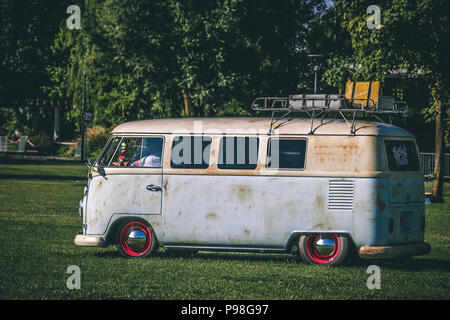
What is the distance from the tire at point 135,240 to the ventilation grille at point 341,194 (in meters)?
2.80

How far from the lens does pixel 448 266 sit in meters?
13.1

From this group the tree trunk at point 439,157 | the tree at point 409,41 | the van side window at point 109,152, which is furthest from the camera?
the tree trunk at point 439,157

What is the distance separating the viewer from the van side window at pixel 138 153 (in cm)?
1318

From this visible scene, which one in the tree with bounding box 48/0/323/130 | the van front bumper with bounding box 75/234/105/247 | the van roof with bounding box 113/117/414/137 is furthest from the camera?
the tree with bounding box 48/0/323/130

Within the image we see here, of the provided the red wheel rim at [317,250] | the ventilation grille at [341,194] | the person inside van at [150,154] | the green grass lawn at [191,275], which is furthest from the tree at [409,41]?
the red wheel rim at [317,250]

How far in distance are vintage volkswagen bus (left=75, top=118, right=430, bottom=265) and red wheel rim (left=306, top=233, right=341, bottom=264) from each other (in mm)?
15

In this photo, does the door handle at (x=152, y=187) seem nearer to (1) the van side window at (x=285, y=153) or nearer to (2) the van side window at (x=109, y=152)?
(2) the van side window at (x=109, y=152)

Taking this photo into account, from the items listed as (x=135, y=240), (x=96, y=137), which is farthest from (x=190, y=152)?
(x=96, y=137)

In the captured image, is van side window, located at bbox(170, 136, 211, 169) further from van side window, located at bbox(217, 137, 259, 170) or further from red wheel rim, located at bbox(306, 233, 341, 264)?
red wheel rim, located at bbox(306, 233, 341, 264)

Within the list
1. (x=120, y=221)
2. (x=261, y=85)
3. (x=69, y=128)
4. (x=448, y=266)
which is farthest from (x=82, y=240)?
(x=69, y=128)

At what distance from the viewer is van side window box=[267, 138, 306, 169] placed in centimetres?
1252

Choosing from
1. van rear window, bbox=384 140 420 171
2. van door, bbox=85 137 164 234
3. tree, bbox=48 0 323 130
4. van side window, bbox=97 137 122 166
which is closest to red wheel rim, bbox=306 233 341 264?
van rear window, bbox=384 140 420 171
